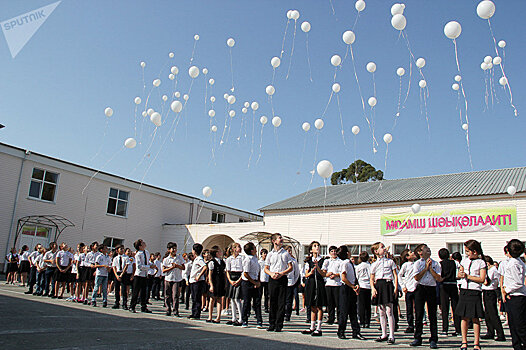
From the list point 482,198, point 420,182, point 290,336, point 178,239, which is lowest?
point 290,336

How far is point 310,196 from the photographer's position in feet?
87.2

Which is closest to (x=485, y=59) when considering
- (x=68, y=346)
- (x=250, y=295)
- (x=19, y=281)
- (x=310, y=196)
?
(x=250, y=295)

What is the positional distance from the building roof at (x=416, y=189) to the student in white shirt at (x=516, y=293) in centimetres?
1312

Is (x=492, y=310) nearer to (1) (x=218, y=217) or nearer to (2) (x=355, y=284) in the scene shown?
(2) (x=355, y=284)

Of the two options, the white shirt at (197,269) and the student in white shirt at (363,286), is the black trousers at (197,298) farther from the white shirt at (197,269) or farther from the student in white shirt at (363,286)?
the student in white shirt at (363,286)

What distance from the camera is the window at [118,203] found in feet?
85.3

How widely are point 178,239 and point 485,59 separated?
2254 centimetres

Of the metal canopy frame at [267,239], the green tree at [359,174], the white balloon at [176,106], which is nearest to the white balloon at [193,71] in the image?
the white balloon at [176,106]

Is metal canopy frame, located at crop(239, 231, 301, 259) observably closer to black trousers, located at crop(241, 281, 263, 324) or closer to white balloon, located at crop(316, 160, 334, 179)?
white balloon, located at crop(316, 160, 334, 179)

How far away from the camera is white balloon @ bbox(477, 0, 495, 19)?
8547mm

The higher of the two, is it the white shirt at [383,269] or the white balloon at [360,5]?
the white balloon at [360,5]

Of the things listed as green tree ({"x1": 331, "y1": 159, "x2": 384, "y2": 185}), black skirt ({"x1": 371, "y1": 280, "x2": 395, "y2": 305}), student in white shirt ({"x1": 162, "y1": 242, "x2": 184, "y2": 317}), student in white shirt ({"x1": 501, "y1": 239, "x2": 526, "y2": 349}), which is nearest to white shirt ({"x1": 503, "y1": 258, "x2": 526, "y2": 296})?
student in white shirt ({"x1": 501, "y1": 239, "x2": 526, "y2": 349})

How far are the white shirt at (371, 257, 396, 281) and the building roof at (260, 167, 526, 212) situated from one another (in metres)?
12.7

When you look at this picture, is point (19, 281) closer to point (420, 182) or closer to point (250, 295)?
point (250, 295)
